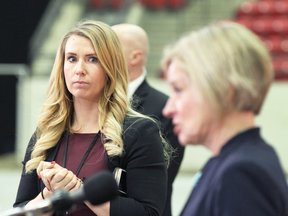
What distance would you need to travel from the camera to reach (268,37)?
29.3 feet

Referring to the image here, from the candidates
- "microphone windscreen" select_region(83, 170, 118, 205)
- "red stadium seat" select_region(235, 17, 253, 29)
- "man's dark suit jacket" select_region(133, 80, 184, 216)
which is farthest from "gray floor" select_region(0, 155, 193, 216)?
"red stadium seat" select_region(235, 17, 253, 29)

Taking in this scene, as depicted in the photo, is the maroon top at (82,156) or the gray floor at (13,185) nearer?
the maroon top at (82,156)

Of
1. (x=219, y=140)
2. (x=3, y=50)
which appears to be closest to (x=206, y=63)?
(x=219, y=140)

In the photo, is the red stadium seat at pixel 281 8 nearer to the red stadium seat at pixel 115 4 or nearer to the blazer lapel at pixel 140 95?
the red stadium seat at pixel 115 4

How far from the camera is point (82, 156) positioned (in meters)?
1.78

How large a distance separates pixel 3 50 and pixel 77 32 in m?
6.92

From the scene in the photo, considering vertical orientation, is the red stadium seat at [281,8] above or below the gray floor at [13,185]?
above

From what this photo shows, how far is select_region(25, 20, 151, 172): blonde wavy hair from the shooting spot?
182 cm

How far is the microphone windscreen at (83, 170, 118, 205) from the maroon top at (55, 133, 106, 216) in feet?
1.55

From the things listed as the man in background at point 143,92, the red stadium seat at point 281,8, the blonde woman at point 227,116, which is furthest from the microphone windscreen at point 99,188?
Result: the red stadium seat at point 281,8

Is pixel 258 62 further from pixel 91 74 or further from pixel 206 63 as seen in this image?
pixel 91 74

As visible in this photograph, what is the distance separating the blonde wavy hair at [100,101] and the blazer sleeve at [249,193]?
834 mm

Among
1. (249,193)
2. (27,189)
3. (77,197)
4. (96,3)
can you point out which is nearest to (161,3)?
(96,3)

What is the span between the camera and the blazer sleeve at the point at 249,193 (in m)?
0.93
